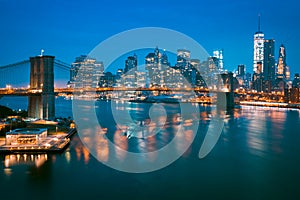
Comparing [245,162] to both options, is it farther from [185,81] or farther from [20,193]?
[185,81]

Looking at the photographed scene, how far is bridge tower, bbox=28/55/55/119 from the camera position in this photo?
12.5 meters

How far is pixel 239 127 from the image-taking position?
44.5 ft

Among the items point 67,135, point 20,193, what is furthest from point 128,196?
point 67,135

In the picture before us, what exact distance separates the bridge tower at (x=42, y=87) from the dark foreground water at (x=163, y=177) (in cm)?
445

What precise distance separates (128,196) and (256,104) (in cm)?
2804

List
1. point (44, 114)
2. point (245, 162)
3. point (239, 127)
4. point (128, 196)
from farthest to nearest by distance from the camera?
point (239, 127)
point (44, 114)
point (245, 162)
point (128, 196)

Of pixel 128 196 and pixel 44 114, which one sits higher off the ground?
pixel 44 114

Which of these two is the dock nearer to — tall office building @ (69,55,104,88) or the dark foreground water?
the dark foreground water

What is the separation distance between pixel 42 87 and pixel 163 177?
313 inches

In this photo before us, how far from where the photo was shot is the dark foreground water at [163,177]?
17.9 ft

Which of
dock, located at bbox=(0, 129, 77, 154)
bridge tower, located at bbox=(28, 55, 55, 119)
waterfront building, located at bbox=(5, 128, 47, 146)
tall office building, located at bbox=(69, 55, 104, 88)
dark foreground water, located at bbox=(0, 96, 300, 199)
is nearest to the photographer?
dark foreground water, located at bbox=(0, 96, 300, 199)

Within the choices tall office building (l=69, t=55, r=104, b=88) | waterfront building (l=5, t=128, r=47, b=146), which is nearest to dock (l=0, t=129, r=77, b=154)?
waterfront building (l=5, t=128, r=47, b=146)

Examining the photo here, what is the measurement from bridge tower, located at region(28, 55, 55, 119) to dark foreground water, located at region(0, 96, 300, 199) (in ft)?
14.6

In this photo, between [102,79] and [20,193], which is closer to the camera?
[20,193]
